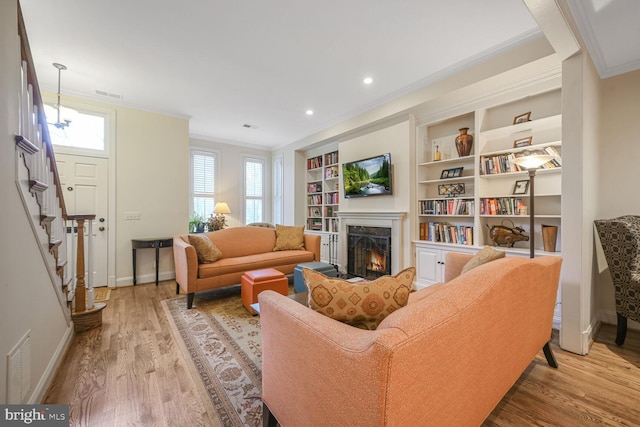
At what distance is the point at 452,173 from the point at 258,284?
9.40ft

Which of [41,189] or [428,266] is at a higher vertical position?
[41,189]

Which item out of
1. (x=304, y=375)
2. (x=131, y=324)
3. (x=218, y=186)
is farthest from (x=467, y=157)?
(x=218, y=186)

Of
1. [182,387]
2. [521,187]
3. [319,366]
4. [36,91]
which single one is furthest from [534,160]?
[36,91]

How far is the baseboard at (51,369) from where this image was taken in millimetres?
1528

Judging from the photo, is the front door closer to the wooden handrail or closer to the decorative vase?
the wooden handrail

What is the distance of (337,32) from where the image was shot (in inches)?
96.5

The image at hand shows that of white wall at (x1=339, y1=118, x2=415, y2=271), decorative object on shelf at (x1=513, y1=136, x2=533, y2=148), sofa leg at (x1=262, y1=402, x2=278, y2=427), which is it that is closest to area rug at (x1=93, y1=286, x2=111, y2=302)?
sofa leg at (x1=262, y1=402, x2=278, y2=427)

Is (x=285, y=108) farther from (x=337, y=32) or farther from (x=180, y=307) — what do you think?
(x=180, y=307)

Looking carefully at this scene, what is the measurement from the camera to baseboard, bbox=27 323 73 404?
60.2 inches

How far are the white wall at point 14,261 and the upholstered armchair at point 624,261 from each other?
13.1 feet

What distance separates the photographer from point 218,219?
5.73m

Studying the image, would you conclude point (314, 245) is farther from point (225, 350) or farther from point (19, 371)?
point (19, 371)

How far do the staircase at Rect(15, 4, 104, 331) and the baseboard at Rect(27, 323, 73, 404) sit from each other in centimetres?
19

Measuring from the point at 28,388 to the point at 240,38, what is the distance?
2.94 metres
